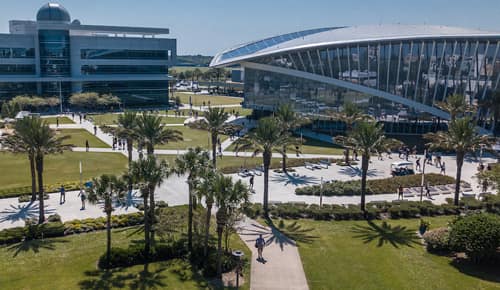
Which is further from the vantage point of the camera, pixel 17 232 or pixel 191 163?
pixel 17 232

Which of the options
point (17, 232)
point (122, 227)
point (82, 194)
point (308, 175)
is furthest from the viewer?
point (308, 175)

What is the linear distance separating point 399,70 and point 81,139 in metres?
44.1

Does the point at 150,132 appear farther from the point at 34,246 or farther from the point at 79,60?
the point at 79,60

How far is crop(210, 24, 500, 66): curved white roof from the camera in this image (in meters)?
64.0

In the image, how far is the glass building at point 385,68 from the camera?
203 ft

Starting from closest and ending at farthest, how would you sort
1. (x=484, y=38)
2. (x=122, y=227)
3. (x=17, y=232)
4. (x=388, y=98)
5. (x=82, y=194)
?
1. (x=17, y=232)
2. (x=122, y=227)
3. (x=82, y=194)
4. (x=484, y=38)
5. (x=388, y=98)

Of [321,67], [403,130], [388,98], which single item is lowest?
[403,130]

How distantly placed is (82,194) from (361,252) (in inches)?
851

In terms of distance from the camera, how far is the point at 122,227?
31281 mm

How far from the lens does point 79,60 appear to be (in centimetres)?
9894

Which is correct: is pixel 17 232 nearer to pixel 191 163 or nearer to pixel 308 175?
pixel 191 163

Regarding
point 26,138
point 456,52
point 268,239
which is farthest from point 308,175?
point 456,52

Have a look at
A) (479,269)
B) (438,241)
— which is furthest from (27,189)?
(479,269)

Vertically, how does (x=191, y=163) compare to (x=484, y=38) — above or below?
below
